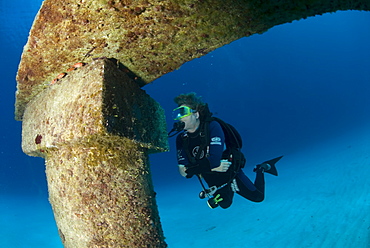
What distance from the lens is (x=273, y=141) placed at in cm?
3759

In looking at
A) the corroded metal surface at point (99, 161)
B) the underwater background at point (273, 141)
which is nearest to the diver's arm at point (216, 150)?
the corroded metal surface at point (99, 161)

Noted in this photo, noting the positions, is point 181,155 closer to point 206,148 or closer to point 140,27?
point 206,148

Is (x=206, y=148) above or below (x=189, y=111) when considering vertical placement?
below

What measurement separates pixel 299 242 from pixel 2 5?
27.6m

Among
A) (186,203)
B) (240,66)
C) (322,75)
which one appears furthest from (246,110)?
(186,203)

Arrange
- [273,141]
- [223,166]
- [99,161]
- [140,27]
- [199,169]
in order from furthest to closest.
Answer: [273,141] → [223,166] → [199,169] → [99,161] → [140,27]

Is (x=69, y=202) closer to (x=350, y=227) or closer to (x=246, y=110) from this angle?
(x=350, y=227)

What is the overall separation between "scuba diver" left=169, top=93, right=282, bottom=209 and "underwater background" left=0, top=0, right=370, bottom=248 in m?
4.62

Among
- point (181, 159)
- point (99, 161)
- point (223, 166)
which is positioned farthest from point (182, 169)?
point (99, 161)

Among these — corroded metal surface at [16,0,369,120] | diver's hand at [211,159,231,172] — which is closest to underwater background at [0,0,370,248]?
diver's hand at [211,159,231,172]

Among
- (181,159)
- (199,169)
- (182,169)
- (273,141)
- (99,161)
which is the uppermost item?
(273,141)

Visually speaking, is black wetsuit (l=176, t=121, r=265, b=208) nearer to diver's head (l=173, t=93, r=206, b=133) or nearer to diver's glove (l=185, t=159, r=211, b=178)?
diver's glove (l=185, t=159, r=211, b=178)

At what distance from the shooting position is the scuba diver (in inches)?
141

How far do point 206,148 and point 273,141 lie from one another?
121 feet
